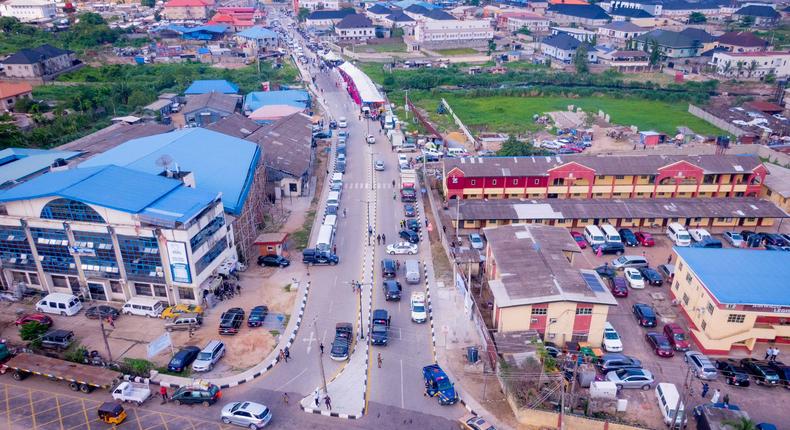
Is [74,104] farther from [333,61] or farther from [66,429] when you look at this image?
[66,429]

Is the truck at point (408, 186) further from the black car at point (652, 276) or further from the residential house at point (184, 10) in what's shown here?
the residential house at point (184, 10)

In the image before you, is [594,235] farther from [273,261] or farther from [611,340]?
[273,261]

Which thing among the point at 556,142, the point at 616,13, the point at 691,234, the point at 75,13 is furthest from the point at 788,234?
the point at 75,13

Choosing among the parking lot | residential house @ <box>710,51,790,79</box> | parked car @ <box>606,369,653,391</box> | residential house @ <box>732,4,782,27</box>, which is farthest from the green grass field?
residential house @ <box>732,4,782,27</box>

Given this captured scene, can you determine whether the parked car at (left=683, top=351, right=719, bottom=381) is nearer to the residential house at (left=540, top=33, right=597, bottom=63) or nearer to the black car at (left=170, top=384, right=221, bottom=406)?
the black car at (left=170, top=384, right=221, bottom=406)

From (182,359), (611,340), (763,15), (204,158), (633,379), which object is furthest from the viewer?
(763,15)

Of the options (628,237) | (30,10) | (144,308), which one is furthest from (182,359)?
(30,10)

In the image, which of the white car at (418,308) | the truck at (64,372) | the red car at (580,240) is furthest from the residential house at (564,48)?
the truck at (64,372)
